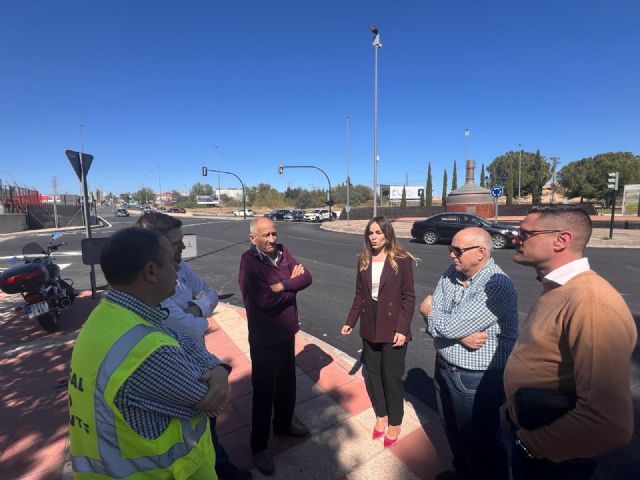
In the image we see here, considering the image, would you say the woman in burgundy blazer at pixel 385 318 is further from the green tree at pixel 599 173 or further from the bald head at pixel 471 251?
the green tree at pixel 599 173

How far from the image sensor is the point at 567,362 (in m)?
1.37

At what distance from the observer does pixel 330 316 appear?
5883mm

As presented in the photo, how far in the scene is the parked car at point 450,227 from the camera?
13906 mm

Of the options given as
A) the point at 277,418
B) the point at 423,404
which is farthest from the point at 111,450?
the point at 423,404

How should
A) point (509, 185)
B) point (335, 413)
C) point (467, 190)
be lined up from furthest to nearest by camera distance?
point (509, 185) < point (467, 190) < point (335, 413)

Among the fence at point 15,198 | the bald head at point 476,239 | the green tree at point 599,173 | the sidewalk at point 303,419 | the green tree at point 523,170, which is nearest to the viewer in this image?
the bald head at point 476,239

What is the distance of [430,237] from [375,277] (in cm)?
1388

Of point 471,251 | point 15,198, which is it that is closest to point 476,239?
point 471,251

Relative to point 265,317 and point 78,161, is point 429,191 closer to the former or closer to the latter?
point 78,161

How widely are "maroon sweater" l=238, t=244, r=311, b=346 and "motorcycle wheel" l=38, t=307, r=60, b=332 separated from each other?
163 inches

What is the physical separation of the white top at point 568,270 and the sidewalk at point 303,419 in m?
1.69

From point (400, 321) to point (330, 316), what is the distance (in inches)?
129

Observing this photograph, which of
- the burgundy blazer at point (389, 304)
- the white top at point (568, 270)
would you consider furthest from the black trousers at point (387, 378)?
the white top at point (568, 270)

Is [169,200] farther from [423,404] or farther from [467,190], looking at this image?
[423,404]
